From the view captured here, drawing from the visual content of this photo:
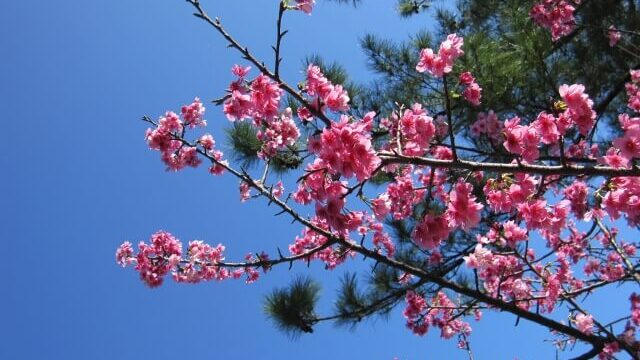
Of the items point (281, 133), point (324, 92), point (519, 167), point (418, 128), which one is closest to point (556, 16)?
point (281, 133)

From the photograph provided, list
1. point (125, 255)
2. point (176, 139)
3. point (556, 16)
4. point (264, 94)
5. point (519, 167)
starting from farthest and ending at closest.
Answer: point (556, 16)
point (125, 255)
point (176, 139)
point (264, 94)
point (519, 167)

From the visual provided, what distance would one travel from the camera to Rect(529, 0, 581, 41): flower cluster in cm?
470

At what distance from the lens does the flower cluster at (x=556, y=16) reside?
4.70 metres

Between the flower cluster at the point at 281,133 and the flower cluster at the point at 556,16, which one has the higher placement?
the flower cluster at the point at 556,16

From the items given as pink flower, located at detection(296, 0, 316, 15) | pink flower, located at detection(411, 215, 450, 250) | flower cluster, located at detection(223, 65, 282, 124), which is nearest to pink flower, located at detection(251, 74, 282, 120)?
flower cluster, located at detection(223, 65, 282, 124)

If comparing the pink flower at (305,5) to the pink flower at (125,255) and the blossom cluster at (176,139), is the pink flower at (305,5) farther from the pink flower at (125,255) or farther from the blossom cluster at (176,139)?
the pink flower at (125,255)

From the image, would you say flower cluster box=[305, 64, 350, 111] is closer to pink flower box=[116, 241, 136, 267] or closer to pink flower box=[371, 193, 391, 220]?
pink flower box=[371, 193, 391, 220]

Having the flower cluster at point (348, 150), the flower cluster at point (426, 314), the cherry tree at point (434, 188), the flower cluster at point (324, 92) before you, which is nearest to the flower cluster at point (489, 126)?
the cherry tree at point (434, 188)

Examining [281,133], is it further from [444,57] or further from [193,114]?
[444,57]

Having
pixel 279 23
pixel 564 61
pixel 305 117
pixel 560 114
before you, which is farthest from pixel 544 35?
pixel 279 23

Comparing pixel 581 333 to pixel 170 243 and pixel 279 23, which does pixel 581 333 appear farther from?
pixel 170 243

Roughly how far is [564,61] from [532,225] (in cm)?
326

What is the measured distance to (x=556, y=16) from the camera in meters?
4.71

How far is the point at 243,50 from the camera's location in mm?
2045
